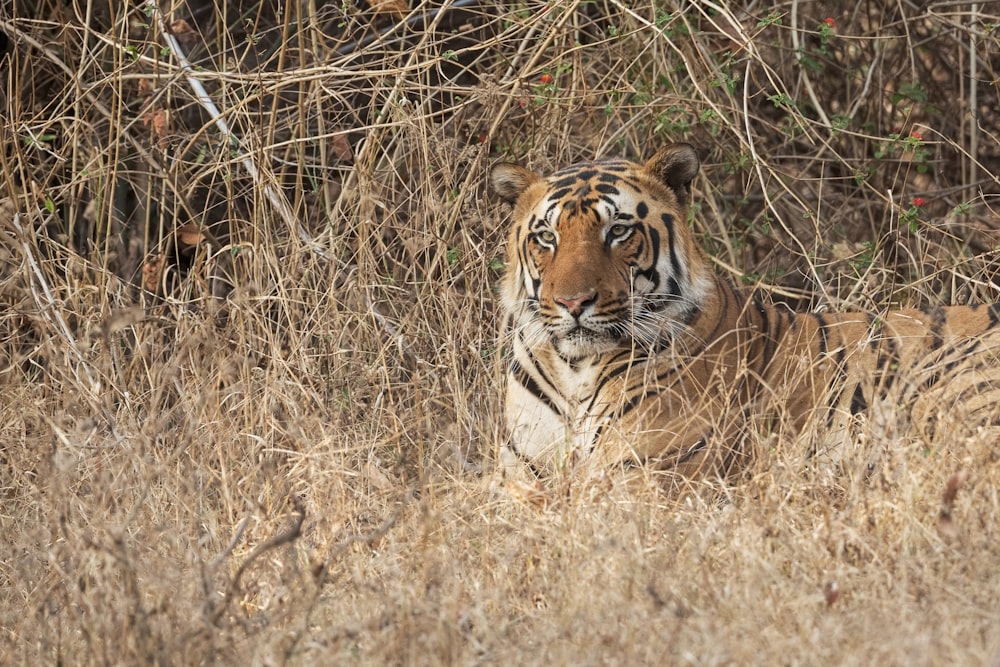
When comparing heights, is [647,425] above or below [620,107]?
below

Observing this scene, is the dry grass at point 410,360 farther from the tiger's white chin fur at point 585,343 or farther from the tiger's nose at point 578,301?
the tiger's nose at point 578,301

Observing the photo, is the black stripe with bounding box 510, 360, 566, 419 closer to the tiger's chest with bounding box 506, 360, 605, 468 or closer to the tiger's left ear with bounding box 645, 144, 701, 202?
the tiger's chest with bounding box 506, 360, 605, 468

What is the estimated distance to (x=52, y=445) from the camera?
3.63 metres

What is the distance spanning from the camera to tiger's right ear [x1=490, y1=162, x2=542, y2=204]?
4.41 meters

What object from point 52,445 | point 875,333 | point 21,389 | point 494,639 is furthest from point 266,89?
point 494,639

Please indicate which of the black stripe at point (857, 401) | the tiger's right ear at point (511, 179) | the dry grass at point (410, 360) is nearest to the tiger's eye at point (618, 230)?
the tiger's right ear at point (511, 179)

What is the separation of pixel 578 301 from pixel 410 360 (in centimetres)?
115

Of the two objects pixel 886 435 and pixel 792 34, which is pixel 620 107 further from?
pixel 886 435

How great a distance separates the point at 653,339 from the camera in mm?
4160

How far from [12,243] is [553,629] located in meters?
2.81

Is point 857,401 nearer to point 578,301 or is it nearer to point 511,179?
point 578,301

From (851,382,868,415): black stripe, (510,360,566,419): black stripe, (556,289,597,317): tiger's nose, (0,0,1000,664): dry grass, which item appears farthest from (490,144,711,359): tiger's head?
(851,382,868,415): black stripe

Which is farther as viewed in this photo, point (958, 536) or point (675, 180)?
point (675, 180)

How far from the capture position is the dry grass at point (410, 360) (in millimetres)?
2828
